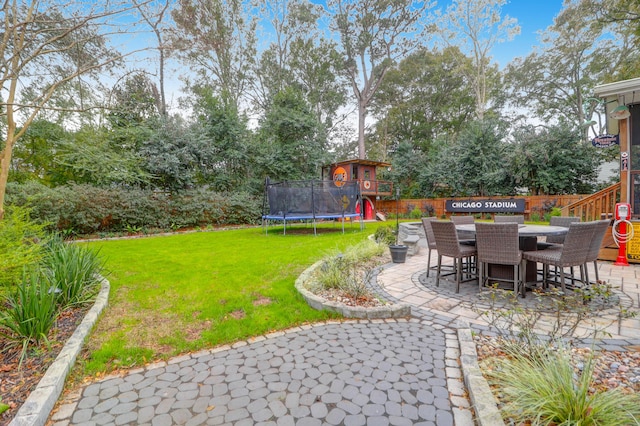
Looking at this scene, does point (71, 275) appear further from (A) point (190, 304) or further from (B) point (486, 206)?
(B) point (486, 206)

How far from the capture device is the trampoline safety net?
9875 mm

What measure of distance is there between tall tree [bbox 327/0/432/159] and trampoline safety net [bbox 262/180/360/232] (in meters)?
11.1

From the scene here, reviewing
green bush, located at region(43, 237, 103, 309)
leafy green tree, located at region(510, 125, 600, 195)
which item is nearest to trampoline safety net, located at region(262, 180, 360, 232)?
green bush, located at region(43, 237, 103, 309)

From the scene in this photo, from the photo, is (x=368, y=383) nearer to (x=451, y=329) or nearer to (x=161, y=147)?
(x=451, y=329)

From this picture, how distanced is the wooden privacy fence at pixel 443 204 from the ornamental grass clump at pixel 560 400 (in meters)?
15.0

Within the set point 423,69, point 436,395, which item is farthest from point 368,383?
point 423,69

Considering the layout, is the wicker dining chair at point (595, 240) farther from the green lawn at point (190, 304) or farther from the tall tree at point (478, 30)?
the tall tree at point (478, 30)

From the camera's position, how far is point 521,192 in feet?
54.1

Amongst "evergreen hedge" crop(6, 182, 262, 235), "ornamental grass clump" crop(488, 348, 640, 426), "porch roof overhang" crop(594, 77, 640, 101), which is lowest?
"ornamental grass clump" crop(488, 348, 640, 426)

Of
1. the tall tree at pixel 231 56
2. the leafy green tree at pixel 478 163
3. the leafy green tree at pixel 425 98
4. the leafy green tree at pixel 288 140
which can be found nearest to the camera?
the leafy green tree at pixel 478 163

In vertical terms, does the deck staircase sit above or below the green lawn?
above

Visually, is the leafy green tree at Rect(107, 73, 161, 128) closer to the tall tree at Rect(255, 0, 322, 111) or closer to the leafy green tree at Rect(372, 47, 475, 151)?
the tall tree at Rect(255, 0, 322, 111)

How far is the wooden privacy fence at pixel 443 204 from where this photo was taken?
14.0 meters

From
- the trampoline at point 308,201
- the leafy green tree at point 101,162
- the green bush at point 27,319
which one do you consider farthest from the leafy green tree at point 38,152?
the green bush at point 27,319
